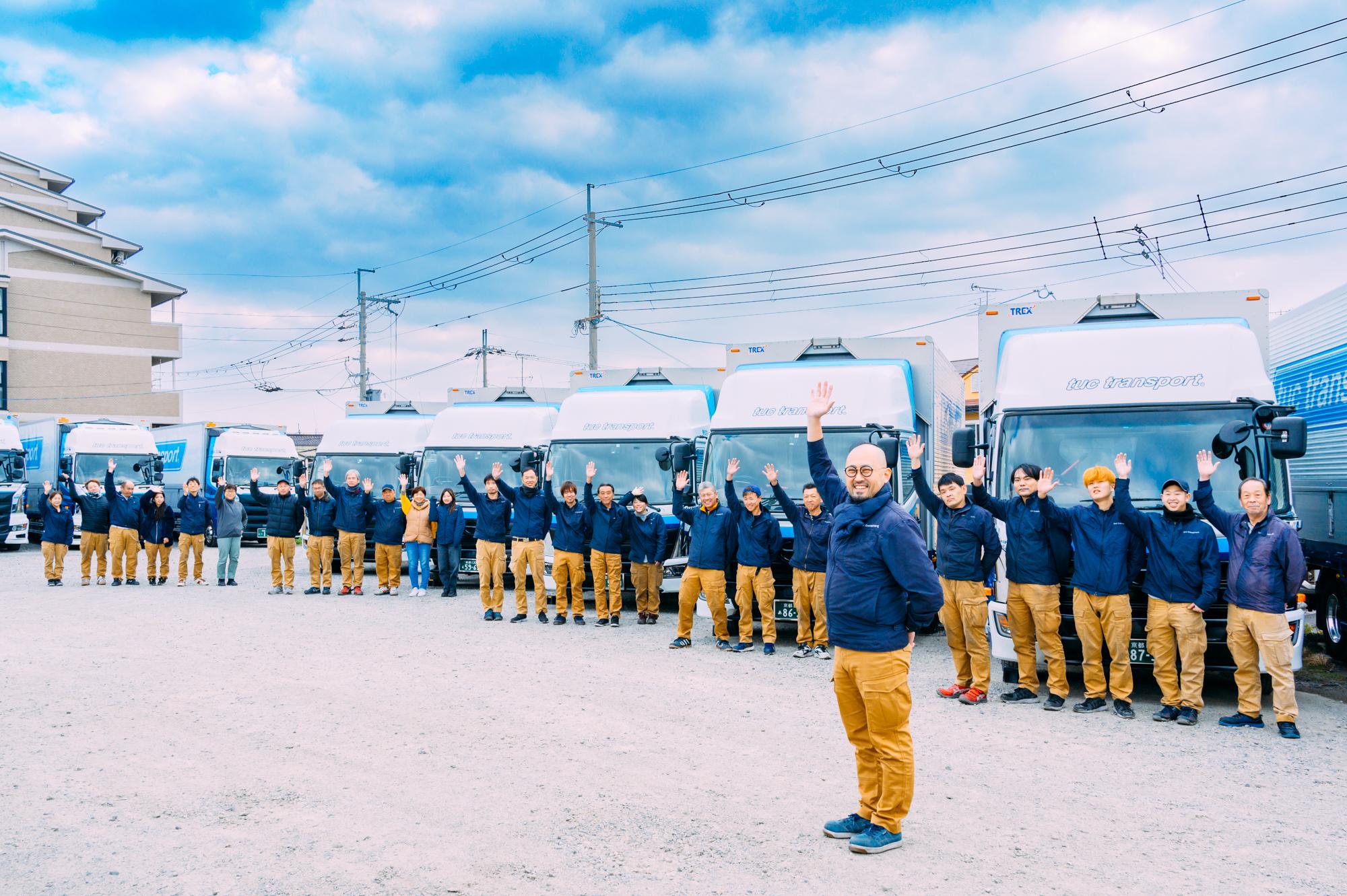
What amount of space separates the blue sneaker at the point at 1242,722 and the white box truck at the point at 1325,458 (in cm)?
312

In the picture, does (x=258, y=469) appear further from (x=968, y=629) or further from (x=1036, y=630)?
(x=1036, y=630)

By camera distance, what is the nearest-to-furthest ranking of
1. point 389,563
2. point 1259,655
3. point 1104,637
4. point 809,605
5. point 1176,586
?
1. point 1259,655
2. point 1176,586
3. point 1104,637
4. point 809,605
5. point 389,563

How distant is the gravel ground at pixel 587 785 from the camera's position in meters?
4.43

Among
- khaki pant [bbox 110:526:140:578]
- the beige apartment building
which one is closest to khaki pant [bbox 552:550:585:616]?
khaki pant [bbox 110:526:140:578]

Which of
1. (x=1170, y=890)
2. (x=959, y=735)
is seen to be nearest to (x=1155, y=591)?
(x=959, y=735)

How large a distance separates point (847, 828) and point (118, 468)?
996 inches

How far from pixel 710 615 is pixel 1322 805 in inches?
250

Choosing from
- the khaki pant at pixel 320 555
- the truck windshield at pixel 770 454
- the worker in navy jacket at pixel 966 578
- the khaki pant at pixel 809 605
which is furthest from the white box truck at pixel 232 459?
the worker in navy jacket at pixel 966 578

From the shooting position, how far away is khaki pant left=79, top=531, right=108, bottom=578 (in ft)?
56.4

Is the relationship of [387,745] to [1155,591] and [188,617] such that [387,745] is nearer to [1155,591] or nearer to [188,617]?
[1155,591]

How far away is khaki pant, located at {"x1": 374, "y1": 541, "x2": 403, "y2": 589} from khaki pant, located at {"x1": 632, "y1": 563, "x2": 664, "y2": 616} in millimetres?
4865

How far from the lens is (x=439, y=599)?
15320 millimetres

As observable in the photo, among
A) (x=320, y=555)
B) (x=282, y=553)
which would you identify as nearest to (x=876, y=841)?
(x=320, y=555)

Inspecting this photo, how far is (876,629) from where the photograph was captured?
15.5 ft
